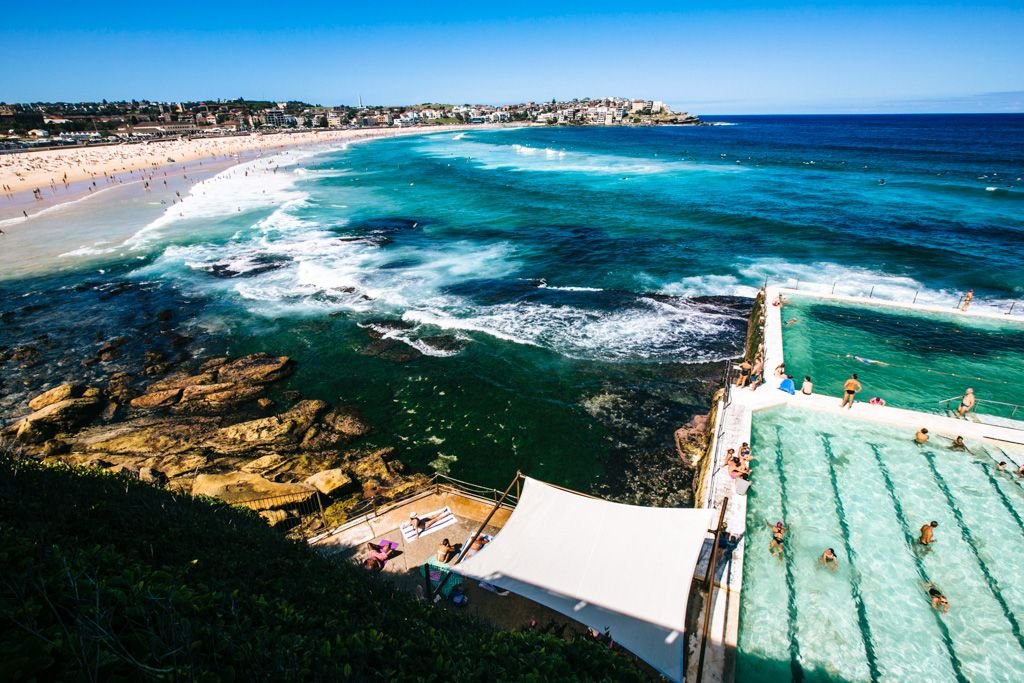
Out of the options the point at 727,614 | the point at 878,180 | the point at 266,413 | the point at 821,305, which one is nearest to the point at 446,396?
the point at 266,413

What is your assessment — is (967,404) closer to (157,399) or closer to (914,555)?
(914,555)

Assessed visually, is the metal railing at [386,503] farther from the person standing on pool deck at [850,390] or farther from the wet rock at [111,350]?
the wet rock at [111,350]

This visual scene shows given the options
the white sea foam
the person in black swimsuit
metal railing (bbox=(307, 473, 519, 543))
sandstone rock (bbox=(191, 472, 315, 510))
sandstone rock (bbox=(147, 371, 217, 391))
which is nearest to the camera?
the person in black swimsuit

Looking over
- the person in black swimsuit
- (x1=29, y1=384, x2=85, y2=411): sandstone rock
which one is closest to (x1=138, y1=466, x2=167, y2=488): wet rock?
(x1=29, y1=384, x2=85, y2=411): sandstone rock

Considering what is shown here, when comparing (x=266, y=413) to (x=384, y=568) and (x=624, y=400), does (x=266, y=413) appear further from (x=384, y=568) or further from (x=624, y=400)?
(x=624, y=400)

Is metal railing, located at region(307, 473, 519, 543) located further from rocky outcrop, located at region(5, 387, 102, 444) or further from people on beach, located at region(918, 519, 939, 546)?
rocky outcrop, located at region(5, 387, 102, 444)

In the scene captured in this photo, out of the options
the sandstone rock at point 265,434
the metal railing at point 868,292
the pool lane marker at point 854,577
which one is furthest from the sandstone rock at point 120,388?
the metal railing at point 868,292
